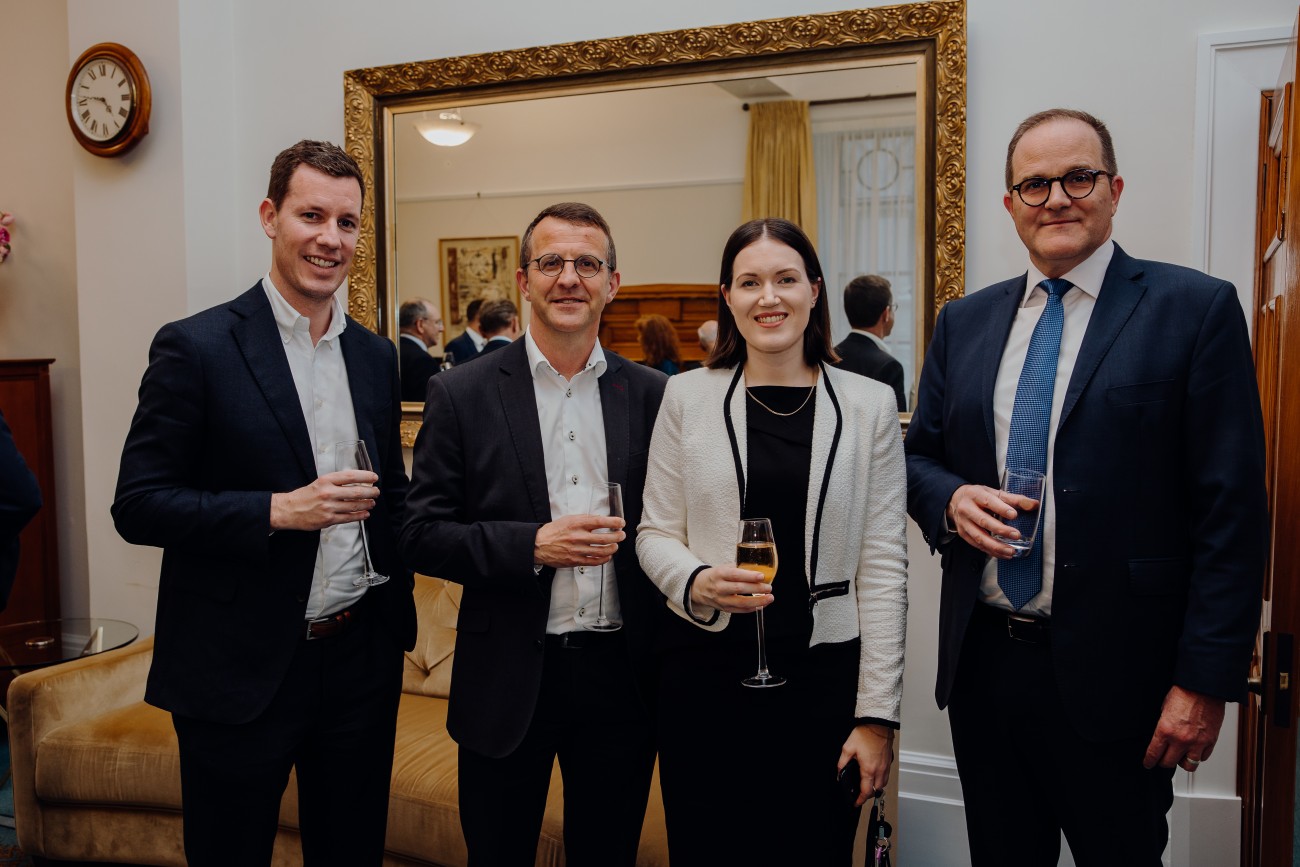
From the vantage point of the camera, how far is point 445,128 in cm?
364

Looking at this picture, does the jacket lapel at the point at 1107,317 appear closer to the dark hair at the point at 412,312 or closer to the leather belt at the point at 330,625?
the leather belt at the point at 330,625

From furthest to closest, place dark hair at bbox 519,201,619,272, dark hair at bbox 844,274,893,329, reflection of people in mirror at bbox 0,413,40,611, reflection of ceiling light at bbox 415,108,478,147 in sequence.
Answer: reflection of ceiling light at bbox 415,108,478,147 → dark hair at bbox 844,274,893,329 → dark hair at bbox 519,201,619,272 → reflection of people in mirror at bbox 0,413,40,611

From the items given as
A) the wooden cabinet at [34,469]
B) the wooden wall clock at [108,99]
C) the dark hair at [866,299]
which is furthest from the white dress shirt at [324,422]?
the wooden cabinet at [34,469]

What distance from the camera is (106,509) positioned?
153 inches

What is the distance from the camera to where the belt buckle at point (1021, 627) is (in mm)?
1707

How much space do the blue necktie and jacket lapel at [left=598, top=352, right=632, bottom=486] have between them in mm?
752

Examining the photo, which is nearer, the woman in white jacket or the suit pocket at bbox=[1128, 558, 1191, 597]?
the suit pocket at bbox=[1128, 558, 1191, 597]

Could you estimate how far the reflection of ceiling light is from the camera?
3.62m

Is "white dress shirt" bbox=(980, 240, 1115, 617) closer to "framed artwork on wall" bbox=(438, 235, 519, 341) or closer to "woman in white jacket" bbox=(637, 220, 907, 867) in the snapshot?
"woman in white jacket" bbox=(637, 220, 907, 867)

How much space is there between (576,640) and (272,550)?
649mm

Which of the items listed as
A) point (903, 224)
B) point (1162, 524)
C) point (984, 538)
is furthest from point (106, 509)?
point (1162, 524)

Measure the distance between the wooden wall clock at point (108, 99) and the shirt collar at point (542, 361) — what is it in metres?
2.63

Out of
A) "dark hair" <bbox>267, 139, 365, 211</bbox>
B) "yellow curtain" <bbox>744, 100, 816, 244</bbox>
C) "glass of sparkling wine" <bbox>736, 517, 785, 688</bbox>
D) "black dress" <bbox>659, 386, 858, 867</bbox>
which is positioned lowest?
"black dress" <bbox>659, 386, 858, 867</bbox>

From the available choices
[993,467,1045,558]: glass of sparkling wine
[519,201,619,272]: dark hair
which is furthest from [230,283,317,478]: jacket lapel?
[993,467,1045,558]: glass of sparkling wine
